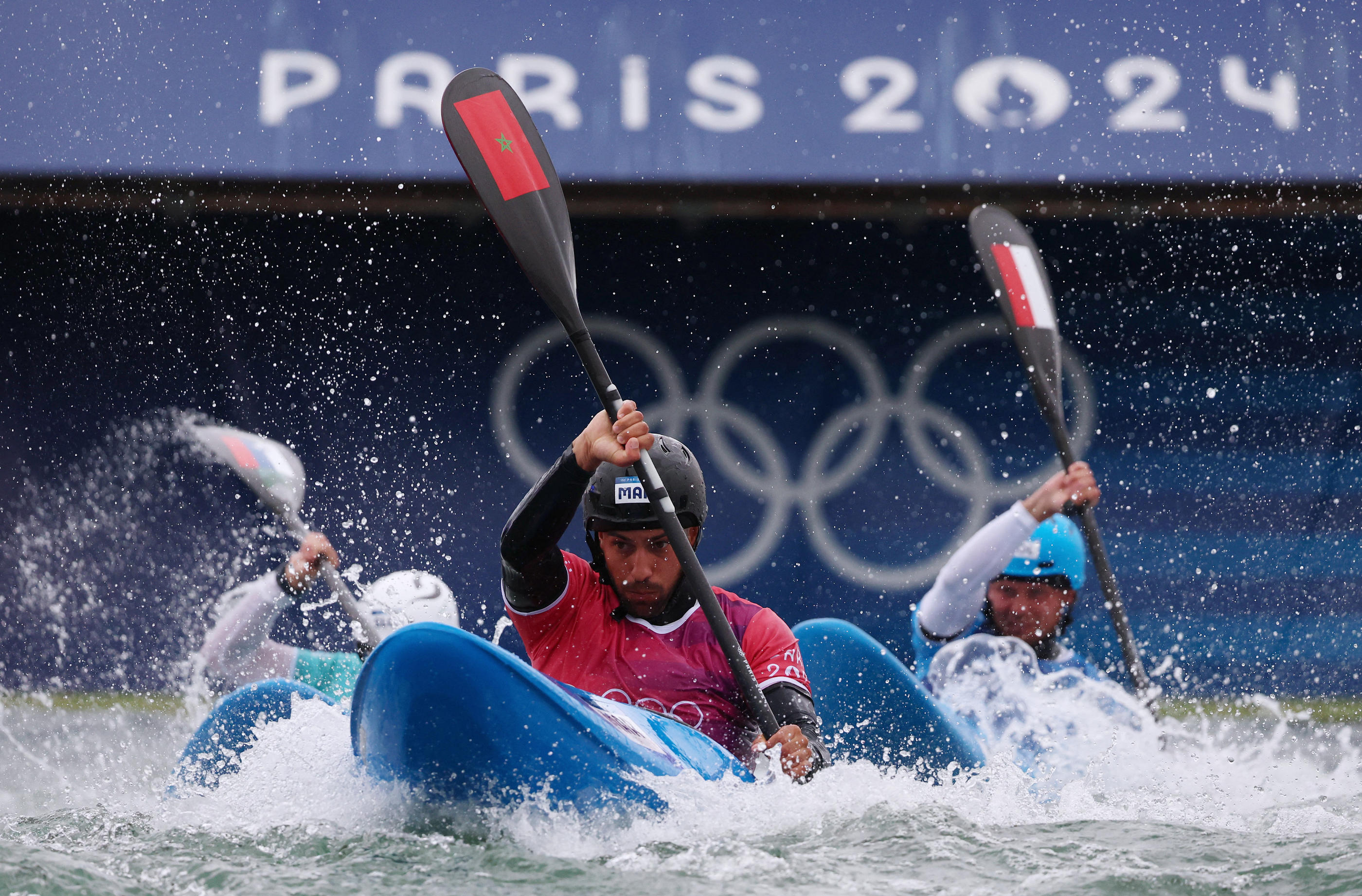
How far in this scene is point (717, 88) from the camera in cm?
668

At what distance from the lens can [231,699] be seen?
12.1 feet

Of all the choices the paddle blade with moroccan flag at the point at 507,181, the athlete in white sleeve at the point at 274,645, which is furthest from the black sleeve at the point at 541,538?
the athlete in white sleeve at the point at 274,645

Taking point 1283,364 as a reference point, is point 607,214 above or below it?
above

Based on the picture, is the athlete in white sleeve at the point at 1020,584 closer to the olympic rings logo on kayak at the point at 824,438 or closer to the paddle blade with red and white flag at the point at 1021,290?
the paddle blade with red and white flag at the point at 1021,290

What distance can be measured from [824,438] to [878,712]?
385cm

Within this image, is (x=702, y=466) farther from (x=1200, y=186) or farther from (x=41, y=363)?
(x=41, y=363)

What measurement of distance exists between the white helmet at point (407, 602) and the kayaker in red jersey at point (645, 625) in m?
1.70

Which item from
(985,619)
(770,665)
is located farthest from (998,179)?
(770,665)

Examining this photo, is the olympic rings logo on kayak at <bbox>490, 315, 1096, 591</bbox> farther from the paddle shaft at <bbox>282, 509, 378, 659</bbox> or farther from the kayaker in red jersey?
the kayaker in red jersey

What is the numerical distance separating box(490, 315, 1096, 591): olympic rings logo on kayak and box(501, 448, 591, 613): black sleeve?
4244 millimetres

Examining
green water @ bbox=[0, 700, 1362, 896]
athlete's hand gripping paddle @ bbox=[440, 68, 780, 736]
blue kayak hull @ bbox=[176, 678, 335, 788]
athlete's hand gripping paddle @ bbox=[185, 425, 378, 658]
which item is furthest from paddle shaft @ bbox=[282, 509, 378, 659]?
athlete's hand gripping paddle @ bbox=[440, 68, 780, 736]

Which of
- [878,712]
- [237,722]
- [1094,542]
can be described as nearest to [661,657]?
[878,712]

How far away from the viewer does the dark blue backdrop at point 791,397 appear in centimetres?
751

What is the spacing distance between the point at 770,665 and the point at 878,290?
4.62 m
